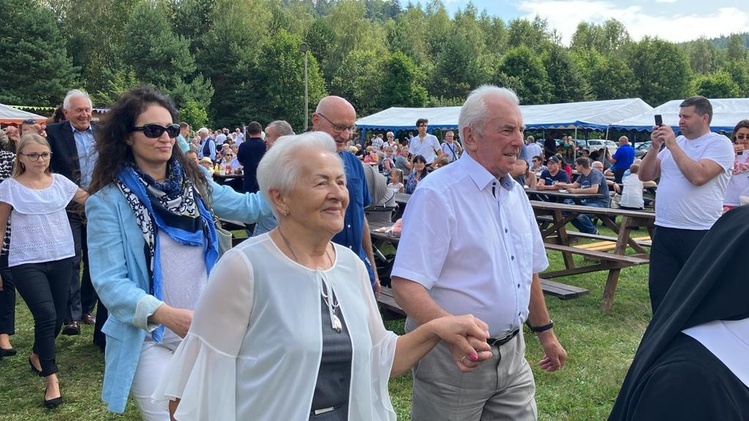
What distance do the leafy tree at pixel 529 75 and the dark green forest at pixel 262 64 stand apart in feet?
0.33

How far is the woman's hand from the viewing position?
2.28 meters

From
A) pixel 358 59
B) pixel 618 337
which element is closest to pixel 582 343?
pixel 618 337

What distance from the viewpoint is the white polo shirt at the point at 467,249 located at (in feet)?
8.64

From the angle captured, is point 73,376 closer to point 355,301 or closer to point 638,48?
point 355,301

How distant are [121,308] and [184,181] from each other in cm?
67

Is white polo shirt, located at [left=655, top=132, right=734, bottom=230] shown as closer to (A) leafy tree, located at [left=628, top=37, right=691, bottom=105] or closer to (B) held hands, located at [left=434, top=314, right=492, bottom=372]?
(B) held hands, located at [left=434, top=314, right=492, bottom=372]

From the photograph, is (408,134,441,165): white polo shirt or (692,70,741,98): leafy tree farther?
(692,70,741,98): leafy tree

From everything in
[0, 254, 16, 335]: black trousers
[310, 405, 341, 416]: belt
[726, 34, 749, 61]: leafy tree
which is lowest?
[0, 254, 16, 335]: black trousers

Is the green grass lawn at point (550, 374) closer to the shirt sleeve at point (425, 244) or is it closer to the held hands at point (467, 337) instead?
the shirt sleeve at point (425, 244)

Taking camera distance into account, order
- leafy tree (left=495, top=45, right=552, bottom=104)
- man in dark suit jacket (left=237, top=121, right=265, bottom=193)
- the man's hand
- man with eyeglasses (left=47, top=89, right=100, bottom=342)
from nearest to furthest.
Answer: the man's hand < man with eyeglasses (left=47, top=89, right=100, bottom=342) < man in dark suit jacket (left=237, top=121, right=265, bottom=193) < leafy tree (left=495, top=45, right=552, bottom=104)

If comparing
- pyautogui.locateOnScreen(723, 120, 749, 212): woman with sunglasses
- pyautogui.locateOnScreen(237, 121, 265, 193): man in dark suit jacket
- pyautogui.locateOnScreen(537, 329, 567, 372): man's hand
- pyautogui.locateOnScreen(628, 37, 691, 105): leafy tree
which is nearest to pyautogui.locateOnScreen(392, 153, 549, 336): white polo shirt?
pyautogui.locateOnScreen(537, 329, 567, 372): man's hand

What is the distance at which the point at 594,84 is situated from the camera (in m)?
59.6

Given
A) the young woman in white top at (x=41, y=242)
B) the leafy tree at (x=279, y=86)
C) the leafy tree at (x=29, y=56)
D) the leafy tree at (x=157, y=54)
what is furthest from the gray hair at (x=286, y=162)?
the leafy tree at (x=279, y=86)

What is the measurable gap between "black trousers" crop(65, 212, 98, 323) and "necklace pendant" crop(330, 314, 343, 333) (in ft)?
14.6
